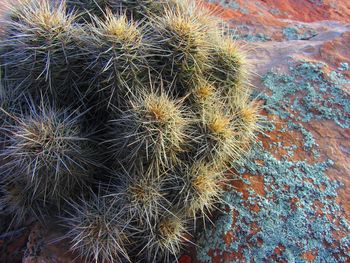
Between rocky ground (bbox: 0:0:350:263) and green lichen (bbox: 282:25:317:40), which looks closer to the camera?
rocky ground (bbox: 0:0:350:263)

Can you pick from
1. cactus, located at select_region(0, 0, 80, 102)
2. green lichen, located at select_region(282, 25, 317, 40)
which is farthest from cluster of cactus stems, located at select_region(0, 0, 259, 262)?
green lichen, located at select_region(282, 25, 317, 40)

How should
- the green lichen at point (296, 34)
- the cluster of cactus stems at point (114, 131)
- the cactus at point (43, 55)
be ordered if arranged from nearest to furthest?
the cluster of cactus stems at point (114, 131)
the cactus at point (43, 55)
the green lichen at point (296, 34)

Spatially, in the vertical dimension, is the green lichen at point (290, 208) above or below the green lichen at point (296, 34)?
below

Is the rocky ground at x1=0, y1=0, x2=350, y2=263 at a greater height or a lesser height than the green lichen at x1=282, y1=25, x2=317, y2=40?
lesser

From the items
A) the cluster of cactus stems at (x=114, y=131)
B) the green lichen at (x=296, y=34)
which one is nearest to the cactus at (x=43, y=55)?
the cluster of cactus stems at (x=114, y=131)

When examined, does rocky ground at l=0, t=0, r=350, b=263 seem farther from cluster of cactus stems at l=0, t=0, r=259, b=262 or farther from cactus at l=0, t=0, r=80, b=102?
cactus at l=0, t=0, r=80, b=102

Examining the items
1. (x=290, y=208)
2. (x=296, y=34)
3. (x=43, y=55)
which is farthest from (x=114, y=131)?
(x=296, y=34)

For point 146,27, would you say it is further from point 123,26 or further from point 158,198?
point 158,198

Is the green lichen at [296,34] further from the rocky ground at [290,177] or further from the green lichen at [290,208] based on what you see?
the green lichen at [290,208]
